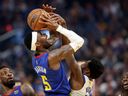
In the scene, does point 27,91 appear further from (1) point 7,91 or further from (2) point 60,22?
(2) point 60,22

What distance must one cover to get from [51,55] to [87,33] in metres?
9.41

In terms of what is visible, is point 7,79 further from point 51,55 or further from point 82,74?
point 51,55

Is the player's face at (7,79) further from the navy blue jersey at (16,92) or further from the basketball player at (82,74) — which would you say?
the basketball player at (82,74)

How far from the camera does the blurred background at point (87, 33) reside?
14688 mm

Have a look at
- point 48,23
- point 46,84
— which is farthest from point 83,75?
point 48,23

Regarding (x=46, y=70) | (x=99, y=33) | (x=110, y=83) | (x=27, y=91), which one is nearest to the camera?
(x=46, y=70)

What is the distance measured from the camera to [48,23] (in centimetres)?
712

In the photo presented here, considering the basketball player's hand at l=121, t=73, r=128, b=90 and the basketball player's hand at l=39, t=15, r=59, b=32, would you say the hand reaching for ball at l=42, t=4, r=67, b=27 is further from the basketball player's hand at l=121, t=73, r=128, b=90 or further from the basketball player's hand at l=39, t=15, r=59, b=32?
the basketball player's hand at l=121, t=73, r=128, b=90

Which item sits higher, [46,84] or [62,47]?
[62,47]

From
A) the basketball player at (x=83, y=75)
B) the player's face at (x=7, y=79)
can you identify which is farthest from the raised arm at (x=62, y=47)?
the player's face at (x=7, y=79)

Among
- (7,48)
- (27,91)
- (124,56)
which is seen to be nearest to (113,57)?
(124,56)

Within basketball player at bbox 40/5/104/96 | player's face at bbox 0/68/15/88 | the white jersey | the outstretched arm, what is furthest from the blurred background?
the outstretched arm

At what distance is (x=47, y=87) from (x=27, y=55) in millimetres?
7754

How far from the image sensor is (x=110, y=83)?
14.4 metres
